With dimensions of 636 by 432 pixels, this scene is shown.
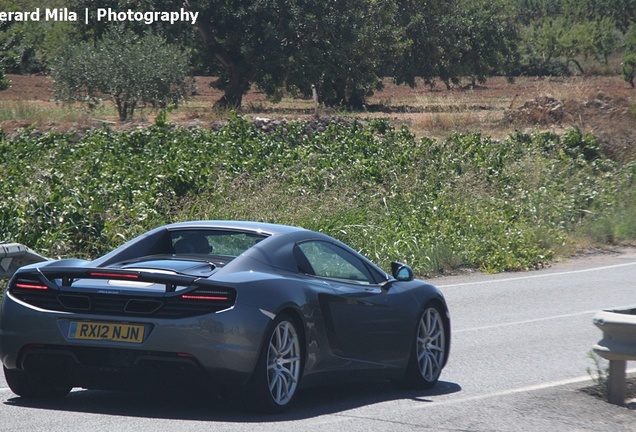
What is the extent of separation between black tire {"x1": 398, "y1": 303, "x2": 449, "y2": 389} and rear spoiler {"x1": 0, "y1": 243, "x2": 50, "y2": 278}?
3242mm

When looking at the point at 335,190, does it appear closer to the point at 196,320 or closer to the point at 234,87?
the point at 196,320

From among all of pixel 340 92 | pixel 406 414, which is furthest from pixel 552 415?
pixel 340 92

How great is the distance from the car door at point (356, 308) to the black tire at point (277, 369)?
0.40m

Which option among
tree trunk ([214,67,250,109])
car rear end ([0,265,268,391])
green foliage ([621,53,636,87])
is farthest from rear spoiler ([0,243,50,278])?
green foliage ([621,53,636,87])

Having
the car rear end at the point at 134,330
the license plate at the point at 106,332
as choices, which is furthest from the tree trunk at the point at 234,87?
the license plate at the point at 106,332

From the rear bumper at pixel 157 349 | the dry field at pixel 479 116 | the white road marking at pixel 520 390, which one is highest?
the dry field at pixel 479 116

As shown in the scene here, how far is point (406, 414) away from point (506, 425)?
708mm

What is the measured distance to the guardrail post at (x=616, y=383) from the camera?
7.77 m

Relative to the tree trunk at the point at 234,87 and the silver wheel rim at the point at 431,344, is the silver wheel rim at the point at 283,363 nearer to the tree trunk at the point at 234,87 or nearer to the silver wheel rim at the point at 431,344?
the silver wheel rim at the point at 431,344

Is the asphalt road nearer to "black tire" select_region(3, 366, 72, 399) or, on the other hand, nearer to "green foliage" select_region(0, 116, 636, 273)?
"black tire" select_region(3, 366, 72, 399)

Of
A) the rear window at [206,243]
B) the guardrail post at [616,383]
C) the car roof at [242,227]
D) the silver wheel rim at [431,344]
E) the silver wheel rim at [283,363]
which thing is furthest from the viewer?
the silver wheel rim at [431,344]

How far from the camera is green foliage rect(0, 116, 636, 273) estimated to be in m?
16.1

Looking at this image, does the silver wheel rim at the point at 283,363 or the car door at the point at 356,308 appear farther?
the car door at the point at 356,308

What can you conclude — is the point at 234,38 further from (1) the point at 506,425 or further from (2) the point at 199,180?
(1) the point at 506,425
